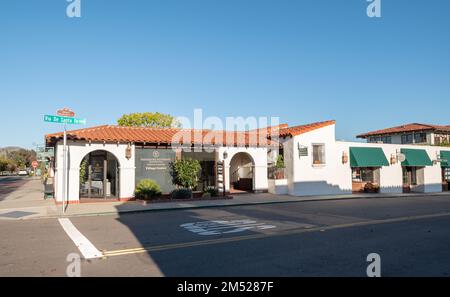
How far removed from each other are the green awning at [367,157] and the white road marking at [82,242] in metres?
20.2

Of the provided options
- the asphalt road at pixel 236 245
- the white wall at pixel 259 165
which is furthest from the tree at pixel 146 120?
the asphalt road at pixel 236 245

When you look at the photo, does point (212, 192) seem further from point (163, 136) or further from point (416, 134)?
point (416, 134)

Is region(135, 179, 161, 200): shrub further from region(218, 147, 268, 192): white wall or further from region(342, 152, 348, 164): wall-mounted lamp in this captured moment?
region(342, 152, 348, 164): wall-mounted lamp

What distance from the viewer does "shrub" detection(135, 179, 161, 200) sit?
750 inches

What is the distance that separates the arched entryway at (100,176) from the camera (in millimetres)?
20234

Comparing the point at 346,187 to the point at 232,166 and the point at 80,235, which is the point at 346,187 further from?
the point at 80,235

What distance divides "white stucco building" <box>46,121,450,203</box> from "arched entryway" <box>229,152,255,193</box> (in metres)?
0.07

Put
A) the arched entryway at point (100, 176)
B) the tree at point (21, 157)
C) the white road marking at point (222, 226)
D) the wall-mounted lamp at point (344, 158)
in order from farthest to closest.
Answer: the tree at point (21, 157), the wall-mounted lamp at point (344, 158), the arched entryway at point (100, 176), the white road marking at point (222, 226)

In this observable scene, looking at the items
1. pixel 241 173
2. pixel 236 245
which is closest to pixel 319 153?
pixel 241 173

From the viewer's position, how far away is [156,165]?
A: 68.3 feet

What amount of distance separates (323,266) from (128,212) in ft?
34.2

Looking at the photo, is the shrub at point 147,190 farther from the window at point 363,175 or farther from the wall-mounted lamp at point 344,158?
the window at point 363,175

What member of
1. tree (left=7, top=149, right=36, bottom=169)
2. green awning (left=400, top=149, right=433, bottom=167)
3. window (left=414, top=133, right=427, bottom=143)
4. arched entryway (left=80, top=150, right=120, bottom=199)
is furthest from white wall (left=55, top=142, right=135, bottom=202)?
tree (left=7, top=149, right=36, bottom=169)

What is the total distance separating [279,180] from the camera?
24078mm
